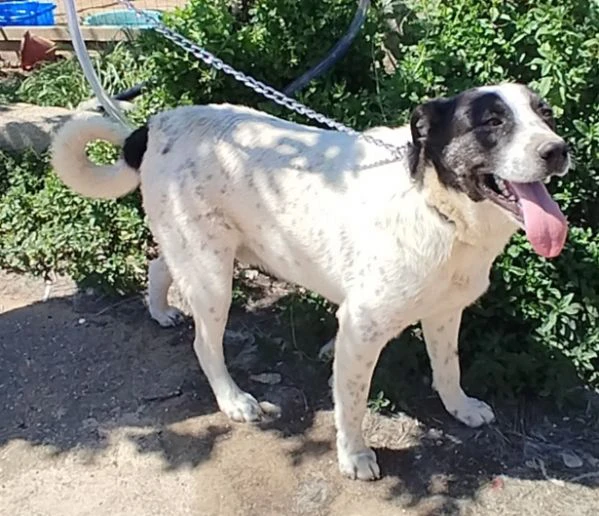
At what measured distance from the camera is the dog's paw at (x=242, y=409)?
14.0ft

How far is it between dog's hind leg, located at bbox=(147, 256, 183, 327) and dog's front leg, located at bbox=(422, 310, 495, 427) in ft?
4.27

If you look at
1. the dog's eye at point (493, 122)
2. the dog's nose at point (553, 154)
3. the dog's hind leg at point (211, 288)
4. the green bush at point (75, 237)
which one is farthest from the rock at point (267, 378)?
the dog's nose at point (553, 154)

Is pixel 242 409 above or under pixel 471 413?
under

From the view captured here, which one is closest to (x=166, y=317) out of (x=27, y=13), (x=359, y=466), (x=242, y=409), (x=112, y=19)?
A: (x=242, y=409)

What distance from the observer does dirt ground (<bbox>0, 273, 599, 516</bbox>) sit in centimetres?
388

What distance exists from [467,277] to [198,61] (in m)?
2.28

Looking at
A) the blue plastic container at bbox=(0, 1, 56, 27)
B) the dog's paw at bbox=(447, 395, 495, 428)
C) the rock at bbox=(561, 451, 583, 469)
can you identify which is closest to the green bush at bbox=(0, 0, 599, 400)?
the dog's paw at bbox=(447, 395, 495, 428)

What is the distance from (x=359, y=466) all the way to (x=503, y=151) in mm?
1440

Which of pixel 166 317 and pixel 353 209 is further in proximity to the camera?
pixel 166 317

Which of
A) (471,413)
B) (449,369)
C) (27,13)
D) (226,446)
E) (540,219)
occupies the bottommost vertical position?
(27,13)

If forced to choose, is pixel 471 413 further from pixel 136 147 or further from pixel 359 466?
pixel 136 147

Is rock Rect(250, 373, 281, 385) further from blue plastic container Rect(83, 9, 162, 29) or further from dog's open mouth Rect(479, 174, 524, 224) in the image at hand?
blue plastic container Rect(83, 9, 162, 29)

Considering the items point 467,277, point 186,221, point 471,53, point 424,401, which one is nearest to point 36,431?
point 186,221

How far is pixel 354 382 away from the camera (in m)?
3.74
